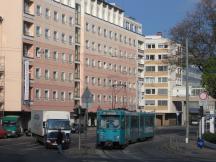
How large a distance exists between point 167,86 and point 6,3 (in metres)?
63.2

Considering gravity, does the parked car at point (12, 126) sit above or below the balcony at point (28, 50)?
below

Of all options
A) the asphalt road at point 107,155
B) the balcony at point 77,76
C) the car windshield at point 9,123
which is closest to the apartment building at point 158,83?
the balcony at point 77,76

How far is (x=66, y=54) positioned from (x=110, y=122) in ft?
175

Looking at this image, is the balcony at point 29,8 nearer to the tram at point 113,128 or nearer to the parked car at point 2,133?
the parked car at point 2,133

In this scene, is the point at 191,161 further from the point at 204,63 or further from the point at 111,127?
the point at 204,63

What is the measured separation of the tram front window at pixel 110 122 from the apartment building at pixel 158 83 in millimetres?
91828

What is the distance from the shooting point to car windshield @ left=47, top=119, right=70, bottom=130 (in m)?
44.3

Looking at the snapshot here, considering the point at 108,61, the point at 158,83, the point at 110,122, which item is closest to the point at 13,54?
the point at 108,61

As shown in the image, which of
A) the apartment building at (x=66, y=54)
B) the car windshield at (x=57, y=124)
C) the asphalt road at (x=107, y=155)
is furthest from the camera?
the apartment building at (x=66, y=54)

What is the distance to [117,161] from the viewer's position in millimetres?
28750

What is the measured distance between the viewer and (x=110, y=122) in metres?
42.2

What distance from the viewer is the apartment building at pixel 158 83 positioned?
136375mm

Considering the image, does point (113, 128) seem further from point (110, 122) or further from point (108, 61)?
point (108, 61)

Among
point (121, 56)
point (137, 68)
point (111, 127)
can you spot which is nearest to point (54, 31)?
point (121, 56)
